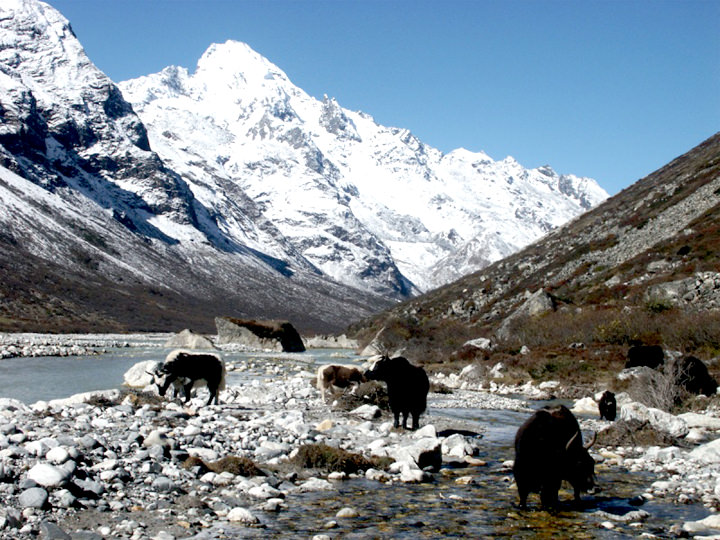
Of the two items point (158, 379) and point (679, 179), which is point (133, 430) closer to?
point (158, 379)

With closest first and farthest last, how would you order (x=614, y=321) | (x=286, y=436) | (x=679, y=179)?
→ (x=286, y=436) → (x=614, y=321) → (x=679, y=179)

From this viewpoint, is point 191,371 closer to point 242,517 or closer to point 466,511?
point 242,517

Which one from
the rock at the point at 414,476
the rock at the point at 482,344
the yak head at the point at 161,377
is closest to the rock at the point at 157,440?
the rock at the point at 414,476

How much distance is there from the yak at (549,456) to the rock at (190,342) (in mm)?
64290

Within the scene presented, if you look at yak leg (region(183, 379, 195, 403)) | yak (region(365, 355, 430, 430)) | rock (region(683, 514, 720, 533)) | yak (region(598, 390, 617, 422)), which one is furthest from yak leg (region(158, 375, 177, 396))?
rock (region(683, 514, 720, 533))

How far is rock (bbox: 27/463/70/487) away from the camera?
10642 millimetres

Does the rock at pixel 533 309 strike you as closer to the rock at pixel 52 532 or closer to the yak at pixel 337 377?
the yak at pixel 337 377

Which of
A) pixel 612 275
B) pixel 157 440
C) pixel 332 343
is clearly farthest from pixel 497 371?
pixel 332 343

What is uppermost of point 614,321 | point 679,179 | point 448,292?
point 679,179

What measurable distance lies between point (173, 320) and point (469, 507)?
181 metres

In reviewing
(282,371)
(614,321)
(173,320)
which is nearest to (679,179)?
(614,321)

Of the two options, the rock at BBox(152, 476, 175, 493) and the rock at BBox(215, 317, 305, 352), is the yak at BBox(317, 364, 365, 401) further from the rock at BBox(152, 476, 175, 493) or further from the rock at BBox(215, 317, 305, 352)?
the rock at BBox(215, 317, 305, 352)

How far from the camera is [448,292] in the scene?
325ft

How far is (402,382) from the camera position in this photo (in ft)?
63.0
